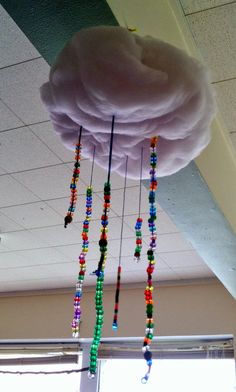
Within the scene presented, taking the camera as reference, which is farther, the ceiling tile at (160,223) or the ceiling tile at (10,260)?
the ceiling tile at (10,260)

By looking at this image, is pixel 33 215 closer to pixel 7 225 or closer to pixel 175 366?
pixel 7 225

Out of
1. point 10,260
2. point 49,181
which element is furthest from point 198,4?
point 10,260

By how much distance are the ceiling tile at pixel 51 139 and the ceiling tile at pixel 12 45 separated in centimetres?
39

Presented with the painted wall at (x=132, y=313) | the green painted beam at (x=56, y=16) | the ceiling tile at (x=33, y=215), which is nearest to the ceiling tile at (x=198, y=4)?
the green painted beam at (x=56, y=16)

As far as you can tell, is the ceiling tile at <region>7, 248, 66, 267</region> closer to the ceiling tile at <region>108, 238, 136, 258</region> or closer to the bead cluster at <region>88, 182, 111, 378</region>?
the ceiling tile at <region>108, 238, 136, 258</region>

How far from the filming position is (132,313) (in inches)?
158

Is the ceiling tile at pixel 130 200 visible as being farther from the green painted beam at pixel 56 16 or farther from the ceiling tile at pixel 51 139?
the green painted beam at pixel 56 16

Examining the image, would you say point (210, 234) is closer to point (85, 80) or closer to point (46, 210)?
point (46, 210)

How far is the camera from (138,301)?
4.05m

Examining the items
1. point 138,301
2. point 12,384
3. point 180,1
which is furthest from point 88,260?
point 180,1

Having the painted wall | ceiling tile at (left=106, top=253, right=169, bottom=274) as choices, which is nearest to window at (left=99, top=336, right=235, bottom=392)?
the painted wall

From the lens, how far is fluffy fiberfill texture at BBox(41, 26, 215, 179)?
3.76 ft

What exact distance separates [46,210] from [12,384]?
7.64 ft

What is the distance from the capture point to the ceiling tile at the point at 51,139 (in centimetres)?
212
